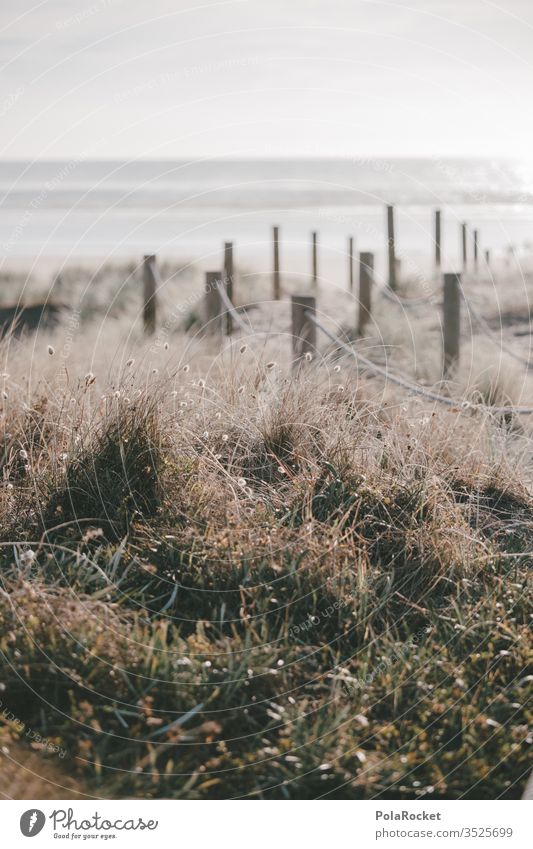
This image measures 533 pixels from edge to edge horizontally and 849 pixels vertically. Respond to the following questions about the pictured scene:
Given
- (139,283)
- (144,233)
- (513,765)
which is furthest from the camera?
(144,233)

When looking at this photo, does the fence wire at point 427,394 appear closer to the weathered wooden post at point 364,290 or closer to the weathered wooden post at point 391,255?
the weathered wooden post at point 364,290

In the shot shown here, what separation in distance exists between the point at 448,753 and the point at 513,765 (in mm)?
254

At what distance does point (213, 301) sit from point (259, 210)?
1733 cm

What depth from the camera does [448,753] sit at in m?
3.19

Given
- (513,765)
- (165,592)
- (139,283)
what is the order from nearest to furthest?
(513,765), (165,592), (139,283)

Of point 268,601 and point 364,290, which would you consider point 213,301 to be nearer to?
point 364,290

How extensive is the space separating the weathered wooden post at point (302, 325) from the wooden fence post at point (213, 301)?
1.14 metres
